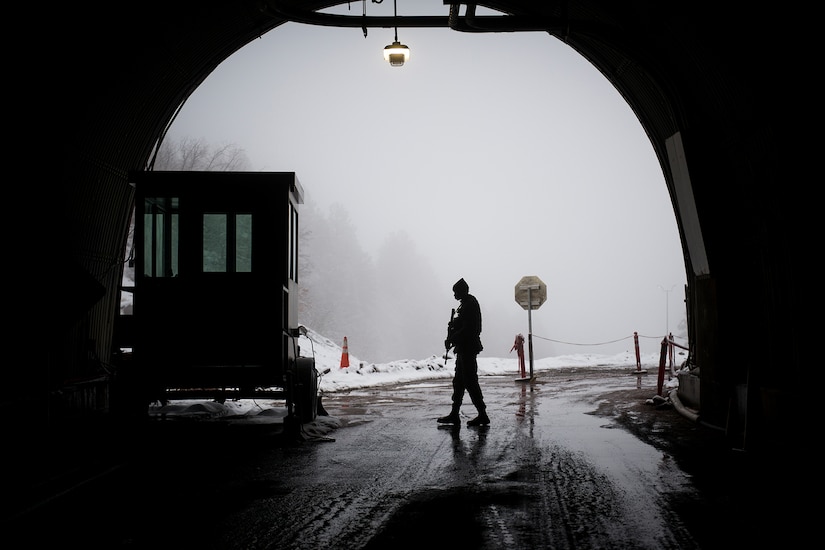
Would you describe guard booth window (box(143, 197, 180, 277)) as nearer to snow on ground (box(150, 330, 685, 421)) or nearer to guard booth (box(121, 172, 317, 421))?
guard booth (box(121, 172, 317, 421))

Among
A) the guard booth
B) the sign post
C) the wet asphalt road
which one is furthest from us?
the sign post

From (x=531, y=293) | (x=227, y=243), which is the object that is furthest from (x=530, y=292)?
(x=227, y=243)

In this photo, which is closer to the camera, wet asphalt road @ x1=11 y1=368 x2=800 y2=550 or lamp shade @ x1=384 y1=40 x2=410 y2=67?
wet asphalt road @ x1=11 y1=368 x2=800 y2=550

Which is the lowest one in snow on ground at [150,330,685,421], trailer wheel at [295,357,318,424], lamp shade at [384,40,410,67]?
snow on ground at [150,330,685,421]

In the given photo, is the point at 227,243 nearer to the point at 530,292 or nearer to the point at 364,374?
the point at 530,292

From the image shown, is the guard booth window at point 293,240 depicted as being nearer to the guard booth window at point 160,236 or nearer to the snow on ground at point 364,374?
the snow on ground at point 364,374

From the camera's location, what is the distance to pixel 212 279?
1064 cm

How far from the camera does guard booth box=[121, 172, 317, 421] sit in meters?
10.6

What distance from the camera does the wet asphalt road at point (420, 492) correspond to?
16.6 ft

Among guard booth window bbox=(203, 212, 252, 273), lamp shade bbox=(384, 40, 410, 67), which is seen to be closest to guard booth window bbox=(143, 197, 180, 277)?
guard booth window bbox=(203, 212, 252, 273)

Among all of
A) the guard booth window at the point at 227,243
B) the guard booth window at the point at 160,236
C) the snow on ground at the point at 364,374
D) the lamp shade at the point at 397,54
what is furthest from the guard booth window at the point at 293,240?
the lamp shade at the point at 397,54

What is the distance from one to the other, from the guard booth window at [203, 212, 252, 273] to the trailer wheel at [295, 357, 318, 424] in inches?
60.3

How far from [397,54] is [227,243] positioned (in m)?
4.83

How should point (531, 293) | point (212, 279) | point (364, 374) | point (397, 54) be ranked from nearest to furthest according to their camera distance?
1. point (212, 279)
2. point (397, 54)
3. point (531, 293)
4. point (364, 374)
